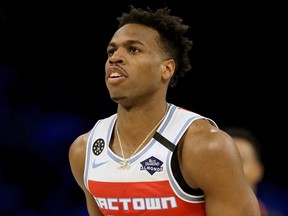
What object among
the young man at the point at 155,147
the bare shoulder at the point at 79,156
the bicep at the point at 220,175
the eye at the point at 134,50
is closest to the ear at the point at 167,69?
the young man at the point at 155,147

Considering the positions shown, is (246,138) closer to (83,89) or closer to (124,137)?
(124,137)

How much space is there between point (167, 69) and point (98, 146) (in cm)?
43

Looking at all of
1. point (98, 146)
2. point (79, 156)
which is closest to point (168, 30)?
point (98, 146)

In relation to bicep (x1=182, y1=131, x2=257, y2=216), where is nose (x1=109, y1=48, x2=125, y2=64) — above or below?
above

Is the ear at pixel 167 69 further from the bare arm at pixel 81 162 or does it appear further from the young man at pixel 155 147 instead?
the bare arm at pixel 81 162

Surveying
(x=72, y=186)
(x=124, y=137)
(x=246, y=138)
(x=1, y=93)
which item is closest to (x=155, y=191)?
(x=124, y=137)

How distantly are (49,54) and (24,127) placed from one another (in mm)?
622

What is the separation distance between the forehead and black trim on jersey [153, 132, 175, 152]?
1.18 ft

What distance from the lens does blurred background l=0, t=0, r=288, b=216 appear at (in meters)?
4.64

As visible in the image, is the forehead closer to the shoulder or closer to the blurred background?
the shoulder

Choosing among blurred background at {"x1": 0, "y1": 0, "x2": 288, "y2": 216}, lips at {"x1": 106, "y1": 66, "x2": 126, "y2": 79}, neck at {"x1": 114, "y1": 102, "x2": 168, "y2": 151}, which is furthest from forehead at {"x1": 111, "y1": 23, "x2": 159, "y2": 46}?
blurred background at {"x1": 0, "y1": 0, "x2": 288, "y2": 216}

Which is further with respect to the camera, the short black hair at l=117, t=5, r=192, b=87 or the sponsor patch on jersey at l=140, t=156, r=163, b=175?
the short black hair at l=117, t=5, r=192, b=87

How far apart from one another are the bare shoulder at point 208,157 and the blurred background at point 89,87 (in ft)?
7.68

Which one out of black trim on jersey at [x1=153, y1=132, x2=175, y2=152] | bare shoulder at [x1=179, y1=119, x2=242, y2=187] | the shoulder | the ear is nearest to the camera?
bare shoulder at [x1=179, y1=119, x2=242, y2=187]
